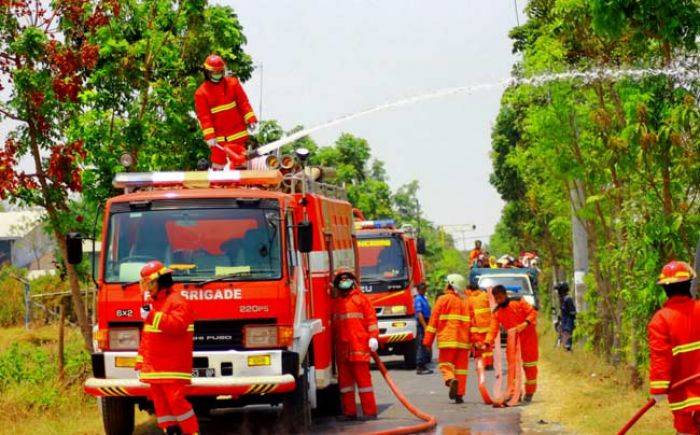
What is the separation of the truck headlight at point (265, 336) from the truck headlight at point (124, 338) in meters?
1.09

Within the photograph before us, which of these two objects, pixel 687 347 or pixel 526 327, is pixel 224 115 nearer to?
pixel 526 327

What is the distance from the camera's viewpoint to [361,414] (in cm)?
1675

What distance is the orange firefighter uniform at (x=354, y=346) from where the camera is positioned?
1539 centimetres

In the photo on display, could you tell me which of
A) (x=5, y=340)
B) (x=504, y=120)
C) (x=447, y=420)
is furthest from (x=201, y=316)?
(x=504, y=120)

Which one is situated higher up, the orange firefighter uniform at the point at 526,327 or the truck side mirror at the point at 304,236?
the truck side mirror at the point at 304,236

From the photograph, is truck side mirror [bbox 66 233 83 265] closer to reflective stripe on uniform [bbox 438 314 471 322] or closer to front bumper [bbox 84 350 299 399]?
front bumper [bbox 84 350 299 399]

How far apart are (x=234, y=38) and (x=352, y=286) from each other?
9029mm

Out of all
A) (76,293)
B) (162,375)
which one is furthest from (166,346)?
(76,293)

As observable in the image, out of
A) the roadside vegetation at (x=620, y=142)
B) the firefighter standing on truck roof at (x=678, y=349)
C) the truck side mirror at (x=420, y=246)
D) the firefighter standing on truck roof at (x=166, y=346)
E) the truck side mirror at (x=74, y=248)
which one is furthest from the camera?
the truck side mirror at (x=420, y=246)

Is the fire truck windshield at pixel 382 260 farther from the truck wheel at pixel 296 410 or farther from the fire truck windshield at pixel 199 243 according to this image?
the fire truck windshield at pixel 199 243

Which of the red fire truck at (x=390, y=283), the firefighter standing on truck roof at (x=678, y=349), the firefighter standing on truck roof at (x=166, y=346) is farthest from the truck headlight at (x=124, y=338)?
the red fire truck at (x=390, y=283)

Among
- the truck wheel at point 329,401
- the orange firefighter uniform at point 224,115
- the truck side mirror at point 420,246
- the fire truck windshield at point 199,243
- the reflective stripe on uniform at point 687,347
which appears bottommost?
the truck wheel at point 329,401

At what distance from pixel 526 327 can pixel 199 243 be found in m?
6.02

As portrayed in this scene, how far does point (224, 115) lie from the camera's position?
15297 millimetres
